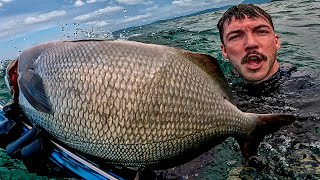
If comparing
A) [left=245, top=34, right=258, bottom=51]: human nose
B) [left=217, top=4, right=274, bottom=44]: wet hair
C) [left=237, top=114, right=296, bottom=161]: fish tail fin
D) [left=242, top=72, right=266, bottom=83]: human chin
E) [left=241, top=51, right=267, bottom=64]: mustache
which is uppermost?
[left=217, top=4, right=274, bottom=44]: wet hair

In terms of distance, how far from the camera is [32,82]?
2.27 m

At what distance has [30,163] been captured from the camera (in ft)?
9.04

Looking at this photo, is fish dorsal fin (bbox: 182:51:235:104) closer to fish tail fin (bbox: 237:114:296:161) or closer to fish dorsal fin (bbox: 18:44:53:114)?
fish tail fin (bbox: 237:114:296:161)

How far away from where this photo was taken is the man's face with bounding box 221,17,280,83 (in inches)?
174

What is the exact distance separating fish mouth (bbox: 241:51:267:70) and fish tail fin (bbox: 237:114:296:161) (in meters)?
2.06

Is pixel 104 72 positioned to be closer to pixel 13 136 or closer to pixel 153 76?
pixel 153 76

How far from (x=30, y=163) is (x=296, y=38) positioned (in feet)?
27.4

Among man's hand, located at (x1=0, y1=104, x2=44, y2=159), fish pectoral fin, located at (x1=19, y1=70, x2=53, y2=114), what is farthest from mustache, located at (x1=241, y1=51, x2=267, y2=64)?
fish pectoral fin, located at (x1=19, y1=70, x2=53, y2=114)

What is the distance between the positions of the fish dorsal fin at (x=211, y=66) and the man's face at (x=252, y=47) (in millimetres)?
2081

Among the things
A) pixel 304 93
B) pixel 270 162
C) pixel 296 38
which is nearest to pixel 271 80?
pixel 304 93

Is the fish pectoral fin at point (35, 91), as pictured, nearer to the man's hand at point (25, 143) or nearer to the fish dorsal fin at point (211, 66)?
the man's hand at point (25, 143)

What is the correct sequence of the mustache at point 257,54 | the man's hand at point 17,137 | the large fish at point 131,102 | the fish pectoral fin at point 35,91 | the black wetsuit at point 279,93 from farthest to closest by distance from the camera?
Result: 1. the mustache at point 257,54
2. the black wetsuit at point 279,93
3. the man's hand at point 17,137
4. the fish pectoral fin at point 35,91
5. the large fish at point 131,102

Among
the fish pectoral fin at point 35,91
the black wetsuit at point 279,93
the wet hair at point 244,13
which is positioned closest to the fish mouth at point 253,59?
the black wetsuit at point 279,93

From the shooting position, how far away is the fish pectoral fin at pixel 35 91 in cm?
222
